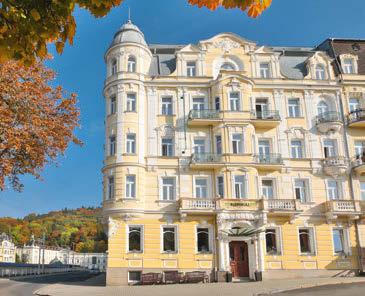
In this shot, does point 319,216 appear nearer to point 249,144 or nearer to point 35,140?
point 249,144

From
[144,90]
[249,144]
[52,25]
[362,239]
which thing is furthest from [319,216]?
[52,25]

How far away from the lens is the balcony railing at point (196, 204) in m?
31.3

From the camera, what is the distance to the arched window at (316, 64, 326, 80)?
36.4 m

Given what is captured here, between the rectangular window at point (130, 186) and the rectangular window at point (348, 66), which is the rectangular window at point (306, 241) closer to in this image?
the rectangular window at point (130, 186)

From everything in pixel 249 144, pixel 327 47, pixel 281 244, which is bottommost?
pixel 281 244

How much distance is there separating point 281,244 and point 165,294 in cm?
1263

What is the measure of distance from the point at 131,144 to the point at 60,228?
114m

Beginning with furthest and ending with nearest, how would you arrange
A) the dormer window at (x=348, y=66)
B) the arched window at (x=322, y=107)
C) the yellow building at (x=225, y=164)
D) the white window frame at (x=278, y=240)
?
the dormer window at (x=348, y=66) < the arched window at (x=322, y=107) < the white window frame at (x=278, y=240) < the yellow building at (x=225, y=164)

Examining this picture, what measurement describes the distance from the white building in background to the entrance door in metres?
109

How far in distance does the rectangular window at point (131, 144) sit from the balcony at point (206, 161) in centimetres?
449

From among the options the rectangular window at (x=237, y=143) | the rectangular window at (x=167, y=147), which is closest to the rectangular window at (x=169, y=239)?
the rectangular window at (x=167, y=147)

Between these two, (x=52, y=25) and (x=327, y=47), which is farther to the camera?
(x=327, y=47)

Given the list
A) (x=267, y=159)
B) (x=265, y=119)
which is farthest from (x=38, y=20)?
(x=265, y=119)

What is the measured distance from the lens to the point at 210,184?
3294cm
